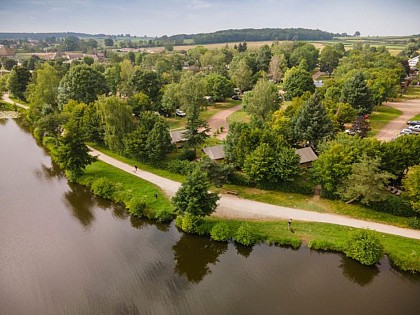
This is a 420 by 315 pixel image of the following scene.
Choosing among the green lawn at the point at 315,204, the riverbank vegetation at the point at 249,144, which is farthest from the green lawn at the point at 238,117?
the green lawn at the point at 315,204

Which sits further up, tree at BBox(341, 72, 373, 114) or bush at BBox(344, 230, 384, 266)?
tree at BBox(341, 72, 373, 114)

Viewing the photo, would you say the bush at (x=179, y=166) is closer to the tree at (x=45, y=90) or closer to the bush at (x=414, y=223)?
the bush at (x=414, y=223)

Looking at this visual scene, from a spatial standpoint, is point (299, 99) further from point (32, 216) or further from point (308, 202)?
point (32, 216)

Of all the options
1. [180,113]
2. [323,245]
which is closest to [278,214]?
[323,245]

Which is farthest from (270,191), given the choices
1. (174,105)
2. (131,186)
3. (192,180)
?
(174,105)

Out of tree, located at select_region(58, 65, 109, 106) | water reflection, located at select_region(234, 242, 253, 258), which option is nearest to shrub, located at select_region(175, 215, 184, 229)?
water reflection, located at select_region(234, 242, 253, 258)

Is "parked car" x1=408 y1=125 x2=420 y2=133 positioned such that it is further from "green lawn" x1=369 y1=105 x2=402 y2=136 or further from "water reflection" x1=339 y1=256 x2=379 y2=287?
"water reflection" x1=339 y1=256 x2=379 y2=287
